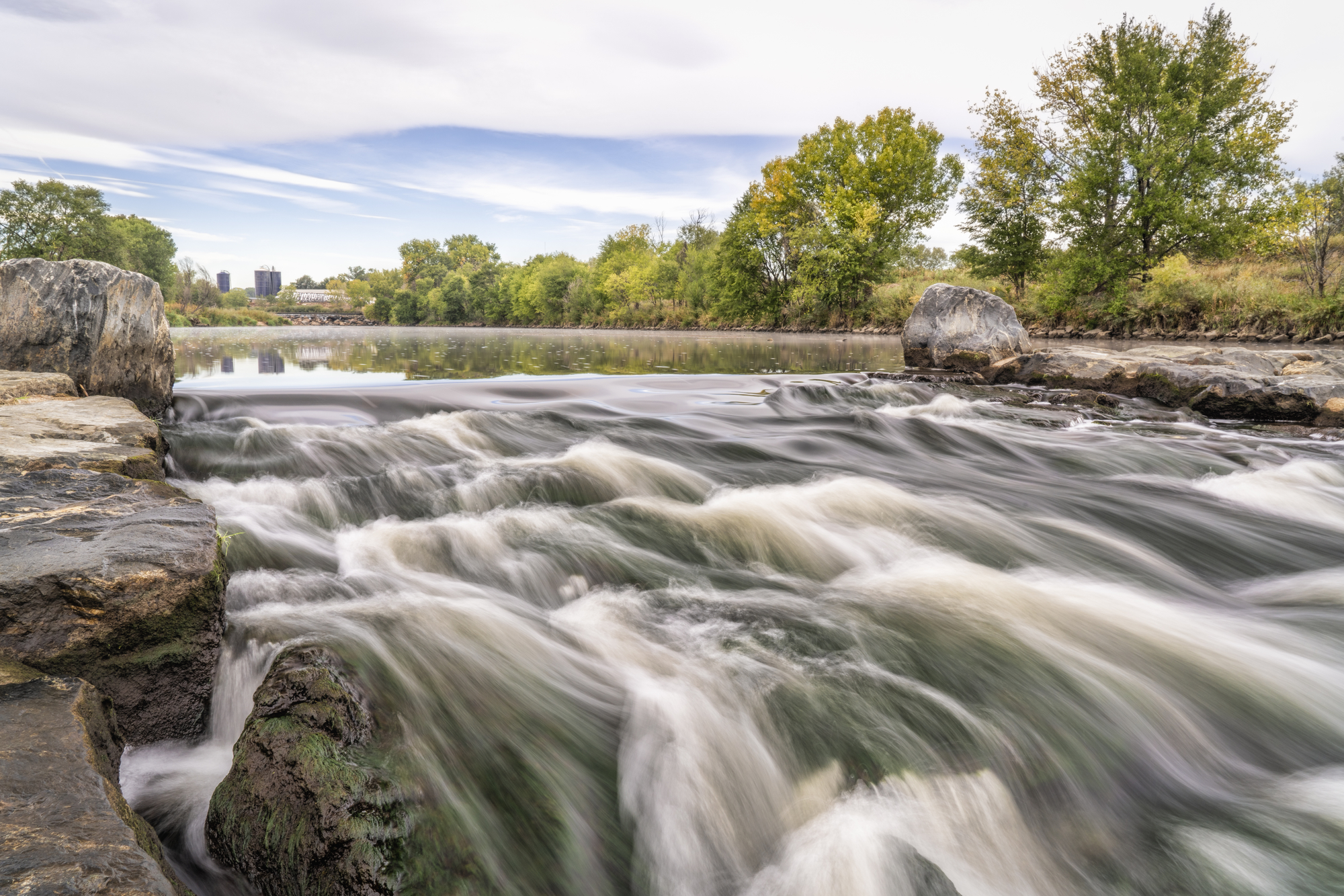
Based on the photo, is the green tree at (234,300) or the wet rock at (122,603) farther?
the green tree at (234,300)

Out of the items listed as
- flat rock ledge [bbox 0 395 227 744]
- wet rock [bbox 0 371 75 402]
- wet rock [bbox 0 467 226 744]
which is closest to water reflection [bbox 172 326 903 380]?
wet rock [bbox 0 371 75 402]

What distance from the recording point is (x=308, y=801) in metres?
1.50

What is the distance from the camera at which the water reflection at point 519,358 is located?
1327cm

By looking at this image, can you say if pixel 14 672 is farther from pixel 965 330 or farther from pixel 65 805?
pixel 965 330

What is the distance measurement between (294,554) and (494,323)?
77.6m

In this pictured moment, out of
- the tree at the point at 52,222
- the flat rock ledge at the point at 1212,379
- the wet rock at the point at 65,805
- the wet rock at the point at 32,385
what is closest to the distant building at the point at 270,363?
the wet rock at the point at 32,385

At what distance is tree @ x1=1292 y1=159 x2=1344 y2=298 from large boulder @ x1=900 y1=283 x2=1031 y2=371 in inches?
482

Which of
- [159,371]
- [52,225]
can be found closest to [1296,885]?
[159,371]

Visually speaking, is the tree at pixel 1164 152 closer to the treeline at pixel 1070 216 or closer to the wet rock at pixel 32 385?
the treeline at pixel 1070 216

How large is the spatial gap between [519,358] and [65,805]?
682 inches

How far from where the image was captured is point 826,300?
3869cm

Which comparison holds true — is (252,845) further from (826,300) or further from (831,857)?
(826,300)

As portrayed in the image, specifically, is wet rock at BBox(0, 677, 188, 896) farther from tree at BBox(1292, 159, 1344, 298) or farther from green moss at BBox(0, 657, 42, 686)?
tree at BBox(1292, 159, 1344, 298)

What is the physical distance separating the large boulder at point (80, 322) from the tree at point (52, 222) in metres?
61.9
